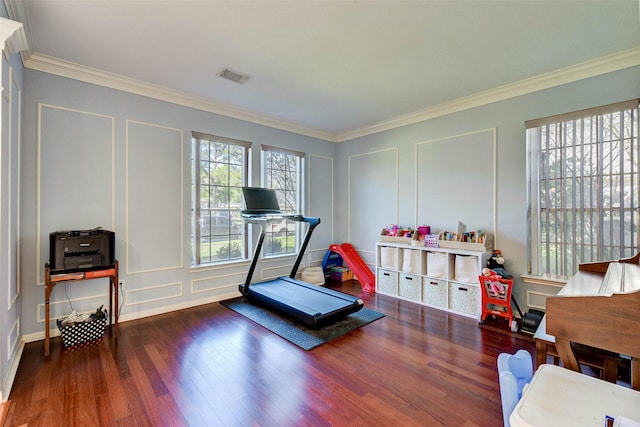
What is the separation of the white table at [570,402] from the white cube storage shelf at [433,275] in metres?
2.57

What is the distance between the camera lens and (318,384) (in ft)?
7.55

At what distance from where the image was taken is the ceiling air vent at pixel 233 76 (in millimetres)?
3305

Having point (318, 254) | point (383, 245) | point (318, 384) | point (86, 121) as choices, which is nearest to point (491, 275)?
point (383, 245)

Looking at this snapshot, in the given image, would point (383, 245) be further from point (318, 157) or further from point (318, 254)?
point (318, 157)

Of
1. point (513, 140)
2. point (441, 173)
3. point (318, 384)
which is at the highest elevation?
point (513, 140)

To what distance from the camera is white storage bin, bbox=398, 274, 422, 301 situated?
14.1 feet

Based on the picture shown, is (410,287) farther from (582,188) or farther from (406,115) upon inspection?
(406,115)

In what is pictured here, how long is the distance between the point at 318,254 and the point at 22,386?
424 cm

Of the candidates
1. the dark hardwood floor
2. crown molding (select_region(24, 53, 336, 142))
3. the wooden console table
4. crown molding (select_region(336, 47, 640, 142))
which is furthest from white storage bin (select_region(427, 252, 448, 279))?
the wooden console table

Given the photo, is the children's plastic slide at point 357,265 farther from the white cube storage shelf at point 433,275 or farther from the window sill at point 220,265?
the window sill at point 220,265

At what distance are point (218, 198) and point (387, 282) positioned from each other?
9.98 ft

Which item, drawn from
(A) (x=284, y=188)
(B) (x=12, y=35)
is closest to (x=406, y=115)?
(A) (x=284, y=188)

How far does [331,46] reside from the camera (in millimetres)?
2777

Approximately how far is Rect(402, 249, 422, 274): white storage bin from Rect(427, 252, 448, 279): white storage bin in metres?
0.18
